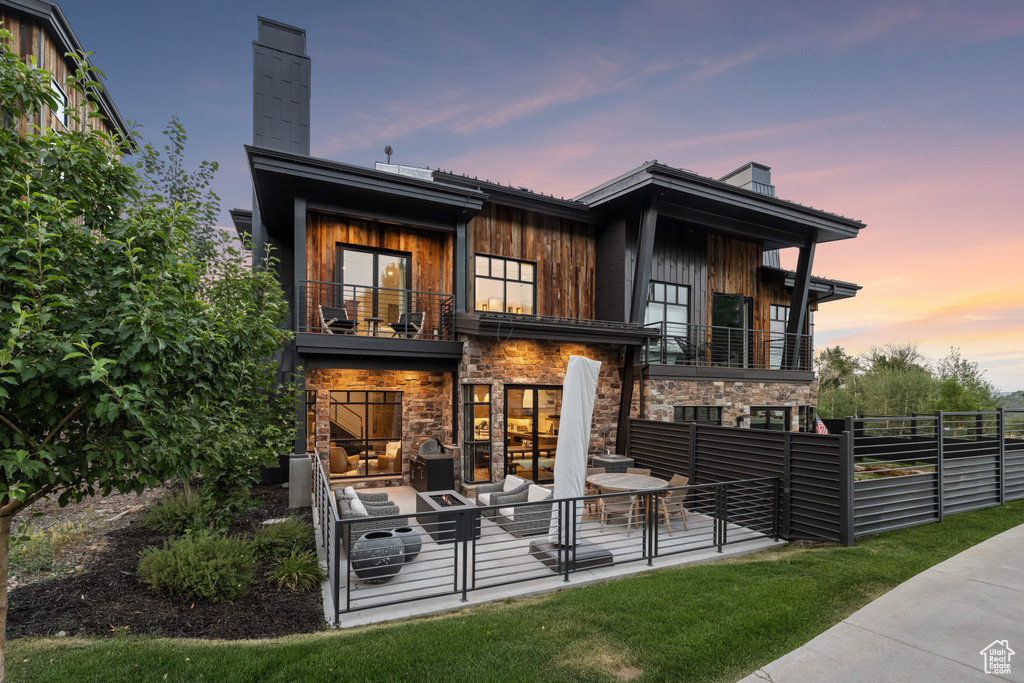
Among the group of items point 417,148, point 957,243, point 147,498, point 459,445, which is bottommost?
point 147,498

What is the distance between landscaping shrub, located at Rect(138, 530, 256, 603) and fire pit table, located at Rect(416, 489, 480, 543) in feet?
7.02

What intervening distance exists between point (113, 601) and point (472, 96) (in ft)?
52.1

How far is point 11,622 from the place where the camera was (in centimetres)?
460

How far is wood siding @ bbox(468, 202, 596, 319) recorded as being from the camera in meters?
12.4

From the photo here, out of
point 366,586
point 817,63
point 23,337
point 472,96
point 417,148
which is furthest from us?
point 417,148

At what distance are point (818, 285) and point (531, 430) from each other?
13259 millimetres

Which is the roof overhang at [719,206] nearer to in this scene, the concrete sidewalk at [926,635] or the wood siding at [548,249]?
the wood siding at [548,249]

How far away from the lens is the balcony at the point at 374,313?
1048cm

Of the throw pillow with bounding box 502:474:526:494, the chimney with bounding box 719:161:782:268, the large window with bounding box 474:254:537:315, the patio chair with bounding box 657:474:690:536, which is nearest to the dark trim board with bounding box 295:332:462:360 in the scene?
the large window with bounding box 474:254:537:315

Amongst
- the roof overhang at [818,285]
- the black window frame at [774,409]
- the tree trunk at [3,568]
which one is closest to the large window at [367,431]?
the tree trunk at [3,568]

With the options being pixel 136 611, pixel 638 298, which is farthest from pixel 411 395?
pixel 136 611

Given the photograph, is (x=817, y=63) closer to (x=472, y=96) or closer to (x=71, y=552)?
(x=472, y=96)

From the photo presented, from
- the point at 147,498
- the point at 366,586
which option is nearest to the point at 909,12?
the point at 366,586

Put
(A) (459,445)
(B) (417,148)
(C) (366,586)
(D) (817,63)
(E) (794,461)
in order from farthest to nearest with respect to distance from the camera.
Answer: (B) (417,148) < (D) (817,63) < (A) (459,445) < (E) (794,461) < (C) (366,586)
